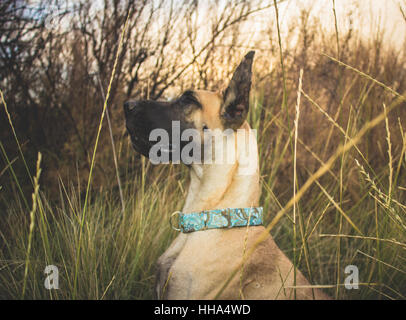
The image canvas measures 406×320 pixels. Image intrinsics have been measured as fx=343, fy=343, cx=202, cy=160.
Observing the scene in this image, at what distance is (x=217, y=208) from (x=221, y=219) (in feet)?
0.41

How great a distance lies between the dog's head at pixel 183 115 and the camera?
189 centimetres

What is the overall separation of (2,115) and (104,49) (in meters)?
1.11

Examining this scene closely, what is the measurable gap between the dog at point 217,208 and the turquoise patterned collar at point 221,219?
1.3 inches

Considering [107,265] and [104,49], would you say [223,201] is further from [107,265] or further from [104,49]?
[104,49]

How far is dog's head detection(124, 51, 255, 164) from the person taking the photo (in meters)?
1.89

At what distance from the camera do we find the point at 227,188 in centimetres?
184
